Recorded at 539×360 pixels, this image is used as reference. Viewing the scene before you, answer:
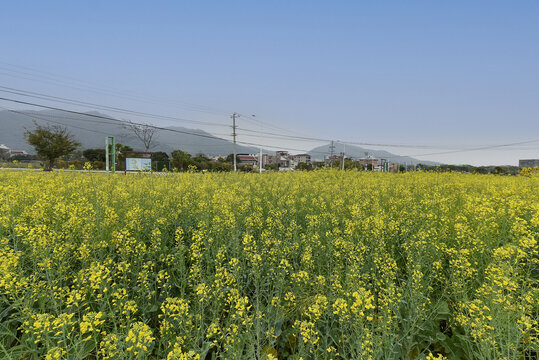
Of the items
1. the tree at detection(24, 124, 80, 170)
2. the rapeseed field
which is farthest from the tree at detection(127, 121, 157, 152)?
the rapeseed field

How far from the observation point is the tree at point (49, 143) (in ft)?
132

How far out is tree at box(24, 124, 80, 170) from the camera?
40.2m

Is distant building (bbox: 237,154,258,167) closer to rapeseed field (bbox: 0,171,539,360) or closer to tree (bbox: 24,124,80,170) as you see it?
tree (bbox: 24,124,80,170)

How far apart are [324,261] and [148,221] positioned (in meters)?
3.25

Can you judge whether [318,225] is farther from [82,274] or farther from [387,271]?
[82,274]

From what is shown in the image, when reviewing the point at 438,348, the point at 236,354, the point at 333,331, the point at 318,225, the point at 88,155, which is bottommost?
the point at 438,348

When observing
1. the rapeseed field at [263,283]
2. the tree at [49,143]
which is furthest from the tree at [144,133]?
the rapeseed field at [263,283]

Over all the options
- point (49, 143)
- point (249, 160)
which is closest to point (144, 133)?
point (49, 143)

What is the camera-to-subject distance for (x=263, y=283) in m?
3.07

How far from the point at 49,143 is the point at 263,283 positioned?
53.3 metres

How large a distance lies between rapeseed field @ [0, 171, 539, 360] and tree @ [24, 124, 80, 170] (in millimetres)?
46588

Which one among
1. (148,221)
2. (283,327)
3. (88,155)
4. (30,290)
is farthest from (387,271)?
(88,155)

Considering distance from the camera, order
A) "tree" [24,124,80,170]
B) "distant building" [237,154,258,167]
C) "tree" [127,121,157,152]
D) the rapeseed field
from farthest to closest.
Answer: "distant building" [237,154,258,167] → "tree" [127,121,157,152] → "tree" [24,124,80,170] → the rapeseed field

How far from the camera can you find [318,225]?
432 cm
